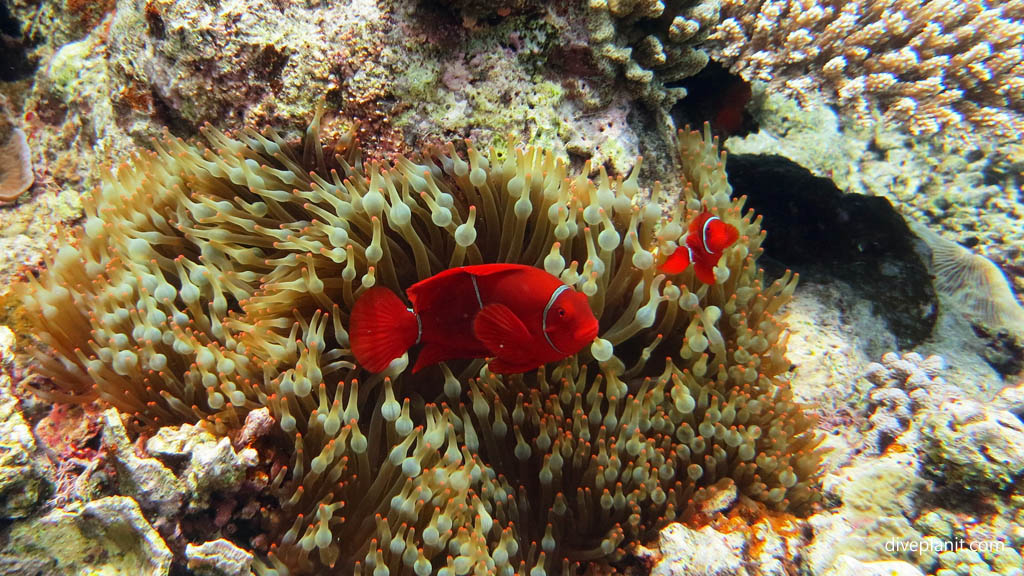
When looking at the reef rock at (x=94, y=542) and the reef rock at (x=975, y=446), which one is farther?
the reef rock at (x=975, y=446)

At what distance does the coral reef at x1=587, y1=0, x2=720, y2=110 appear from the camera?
8.07ft

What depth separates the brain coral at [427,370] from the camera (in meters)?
1.84

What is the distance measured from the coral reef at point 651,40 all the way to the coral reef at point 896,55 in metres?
0.40

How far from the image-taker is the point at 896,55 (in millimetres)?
3066

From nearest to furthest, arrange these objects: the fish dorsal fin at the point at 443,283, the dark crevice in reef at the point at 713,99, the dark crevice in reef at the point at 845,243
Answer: the fish dorsal fin at the point at 443,283
the dark crevice in reef at the point at 845,243
the dark crevice in reef at the point at 713,99

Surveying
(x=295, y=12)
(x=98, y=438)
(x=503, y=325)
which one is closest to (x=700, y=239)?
(x=503, y=325)

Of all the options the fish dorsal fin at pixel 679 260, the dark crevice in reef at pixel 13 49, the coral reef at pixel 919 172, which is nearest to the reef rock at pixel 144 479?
the fish dorsal fin at pixel 679 260

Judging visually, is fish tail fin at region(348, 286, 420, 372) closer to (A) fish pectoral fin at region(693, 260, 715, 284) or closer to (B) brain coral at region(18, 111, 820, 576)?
(B) brain coral at region(18, 111, 820, 576)

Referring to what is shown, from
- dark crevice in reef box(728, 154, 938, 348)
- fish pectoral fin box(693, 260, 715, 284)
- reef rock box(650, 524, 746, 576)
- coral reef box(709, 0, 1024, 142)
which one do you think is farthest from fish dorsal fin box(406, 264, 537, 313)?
coral reef box(709, 0, 1024, 142)

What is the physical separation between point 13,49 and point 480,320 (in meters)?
4.54

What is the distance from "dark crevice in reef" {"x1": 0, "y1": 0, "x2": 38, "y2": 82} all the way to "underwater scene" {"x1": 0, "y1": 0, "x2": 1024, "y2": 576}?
6.32 feet

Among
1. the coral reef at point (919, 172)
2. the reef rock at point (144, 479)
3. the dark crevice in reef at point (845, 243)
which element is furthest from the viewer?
the coral reef at point (919, 172)

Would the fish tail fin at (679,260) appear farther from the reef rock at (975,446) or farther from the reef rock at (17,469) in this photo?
the reef rock at (17,469)

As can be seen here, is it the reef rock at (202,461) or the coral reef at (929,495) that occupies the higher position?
the reef rock at (202,461)
